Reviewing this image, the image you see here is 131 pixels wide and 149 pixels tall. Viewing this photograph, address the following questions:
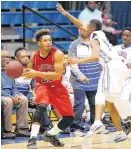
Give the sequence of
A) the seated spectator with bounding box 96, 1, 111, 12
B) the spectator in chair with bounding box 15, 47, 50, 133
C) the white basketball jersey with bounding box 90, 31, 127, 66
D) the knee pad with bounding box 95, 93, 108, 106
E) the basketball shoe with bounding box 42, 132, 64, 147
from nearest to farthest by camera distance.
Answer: the basketball shoe with bounding box 42, 132, 64, 147
the knee pad with bounding box 95, 93, 108, 106
the white basketball jersey with bounding box 90, 31, 127, 66
the spectator in chair with bounding box 15, 47, 50, 133
the seated spectator with bounding box 96, 1, 111, 12

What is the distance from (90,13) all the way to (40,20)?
4.47 feet

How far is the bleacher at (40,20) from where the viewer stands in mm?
14242

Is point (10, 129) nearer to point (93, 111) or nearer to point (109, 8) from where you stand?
point (93, 111)

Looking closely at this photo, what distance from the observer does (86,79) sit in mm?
9594

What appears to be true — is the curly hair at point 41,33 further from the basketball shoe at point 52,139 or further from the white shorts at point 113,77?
the basketball shoe at point 52,139

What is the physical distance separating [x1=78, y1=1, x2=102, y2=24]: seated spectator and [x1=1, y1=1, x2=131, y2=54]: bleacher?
76 centimetres

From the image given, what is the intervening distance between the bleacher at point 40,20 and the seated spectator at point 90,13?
0.76 m

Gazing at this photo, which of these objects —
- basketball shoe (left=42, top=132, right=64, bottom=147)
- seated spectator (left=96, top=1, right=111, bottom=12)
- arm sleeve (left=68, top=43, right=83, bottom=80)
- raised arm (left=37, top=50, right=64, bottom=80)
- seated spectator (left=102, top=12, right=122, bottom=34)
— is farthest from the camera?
seated spectator (left=96, top=1, right=111, bottom=12)

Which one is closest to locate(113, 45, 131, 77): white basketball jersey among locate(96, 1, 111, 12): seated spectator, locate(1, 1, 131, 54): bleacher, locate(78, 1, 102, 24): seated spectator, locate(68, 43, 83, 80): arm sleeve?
locate(68, 43, 83, 80): arm sleeve

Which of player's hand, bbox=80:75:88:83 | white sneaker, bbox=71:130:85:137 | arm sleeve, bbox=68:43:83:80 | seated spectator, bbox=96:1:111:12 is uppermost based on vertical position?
seated spectator, bbox=96:1:111:12

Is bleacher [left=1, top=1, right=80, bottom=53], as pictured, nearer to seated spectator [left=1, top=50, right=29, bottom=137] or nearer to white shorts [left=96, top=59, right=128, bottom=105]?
seated spectator [left=1, top=50, right=29, bottom=137]

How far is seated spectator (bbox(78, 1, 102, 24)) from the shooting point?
13.8 metres

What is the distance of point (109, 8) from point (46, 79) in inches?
248

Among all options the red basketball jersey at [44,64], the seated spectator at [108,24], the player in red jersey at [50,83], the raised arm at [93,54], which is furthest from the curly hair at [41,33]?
the seated spectator at [108,24]
